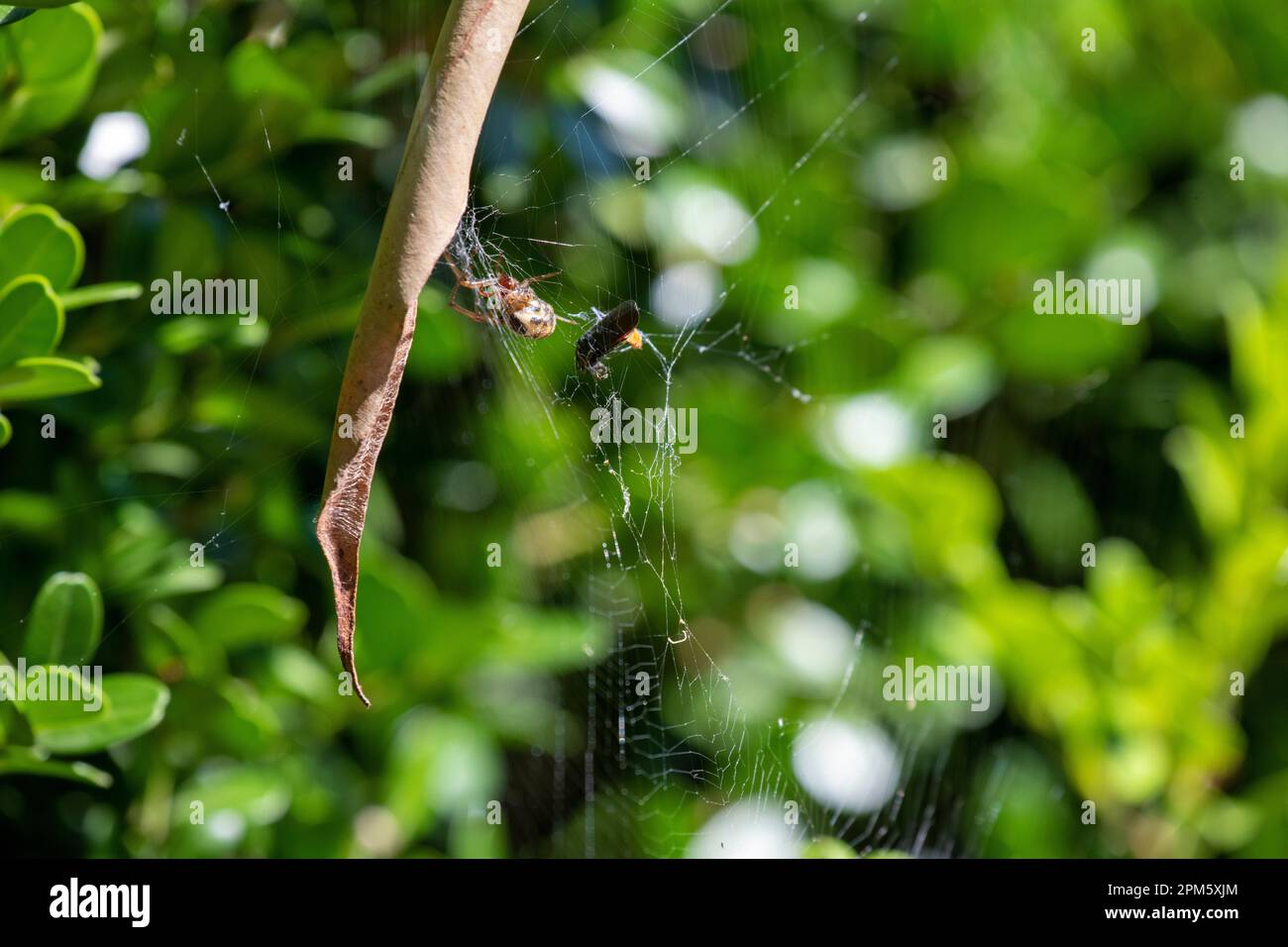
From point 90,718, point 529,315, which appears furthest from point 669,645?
point 90,718

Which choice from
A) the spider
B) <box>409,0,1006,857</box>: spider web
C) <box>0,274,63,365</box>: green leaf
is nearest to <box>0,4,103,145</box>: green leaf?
<box>0,274,63,365</box>: green leaf

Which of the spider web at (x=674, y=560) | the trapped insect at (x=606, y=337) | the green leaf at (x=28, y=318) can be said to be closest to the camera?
the green leaf at (x=28, y=318)

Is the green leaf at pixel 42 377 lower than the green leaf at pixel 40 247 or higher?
lower

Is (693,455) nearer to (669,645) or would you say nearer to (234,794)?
(669,645)

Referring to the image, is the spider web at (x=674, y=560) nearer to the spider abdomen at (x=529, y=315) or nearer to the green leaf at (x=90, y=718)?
the spider abdomen at (x=529, y=315)

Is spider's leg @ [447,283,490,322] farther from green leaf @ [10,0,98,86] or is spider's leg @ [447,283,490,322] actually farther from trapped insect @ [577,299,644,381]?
green leaf @ [10,0,98,86]

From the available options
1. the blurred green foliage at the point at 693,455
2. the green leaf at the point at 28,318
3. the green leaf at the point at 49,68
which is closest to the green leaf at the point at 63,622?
the blurred green foliage at the point at 693,455
